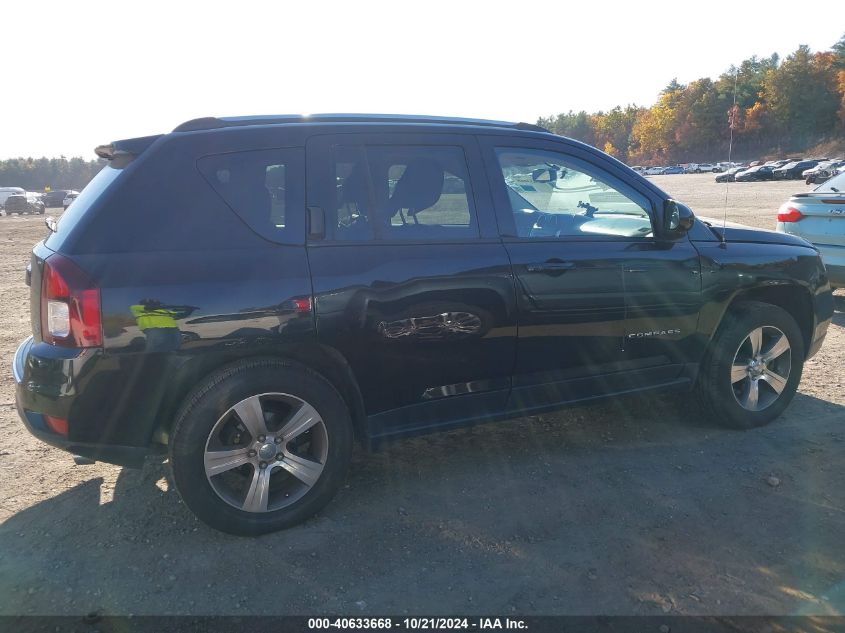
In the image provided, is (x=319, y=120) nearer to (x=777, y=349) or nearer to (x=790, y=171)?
(x=777, y=349)

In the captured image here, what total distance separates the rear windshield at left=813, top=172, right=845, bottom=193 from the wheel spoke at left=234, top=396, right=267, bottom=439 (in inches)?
289

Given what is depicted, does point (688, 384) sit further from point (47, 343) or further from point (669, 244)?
point (47, 343)

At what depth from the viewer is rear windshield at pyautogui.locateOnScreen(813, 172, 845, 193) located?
7.64 m

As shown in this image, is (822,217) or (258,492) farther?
(822,217)

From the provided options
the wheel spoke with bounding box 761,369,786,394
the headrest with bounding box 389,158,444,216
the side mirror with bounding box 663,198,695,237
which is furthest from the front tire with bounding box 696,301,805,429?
the headrest with bounding box 389,158,444,216

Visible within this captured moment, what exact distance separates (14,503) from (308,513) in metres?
1.64

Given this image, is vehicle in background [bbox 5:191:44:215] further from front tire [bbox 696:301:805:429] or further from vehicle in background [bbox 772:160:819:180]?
vehicle in background [bbox 772:160:819:180]

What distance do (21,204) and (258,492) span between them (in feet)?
149

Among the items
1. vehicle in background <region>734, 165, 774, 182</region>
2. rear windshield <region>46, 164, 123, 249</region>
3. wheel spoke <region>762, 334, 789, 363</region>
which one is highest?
rear windshield <region>46, 164, 123, 249</region>

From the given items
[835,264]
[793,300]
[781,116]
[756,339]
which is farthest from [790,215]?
[781,116]

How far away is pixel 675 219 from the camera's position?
3.96m

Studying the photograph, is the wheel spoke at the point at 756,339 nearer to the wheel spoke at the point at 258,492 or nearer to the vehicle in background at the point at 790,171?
the wheel spoke at the point at 258,492

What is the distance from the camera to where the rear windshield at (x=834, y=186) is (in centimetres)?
764

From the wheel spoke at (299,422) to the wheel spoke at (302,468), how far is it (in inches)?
4.4
